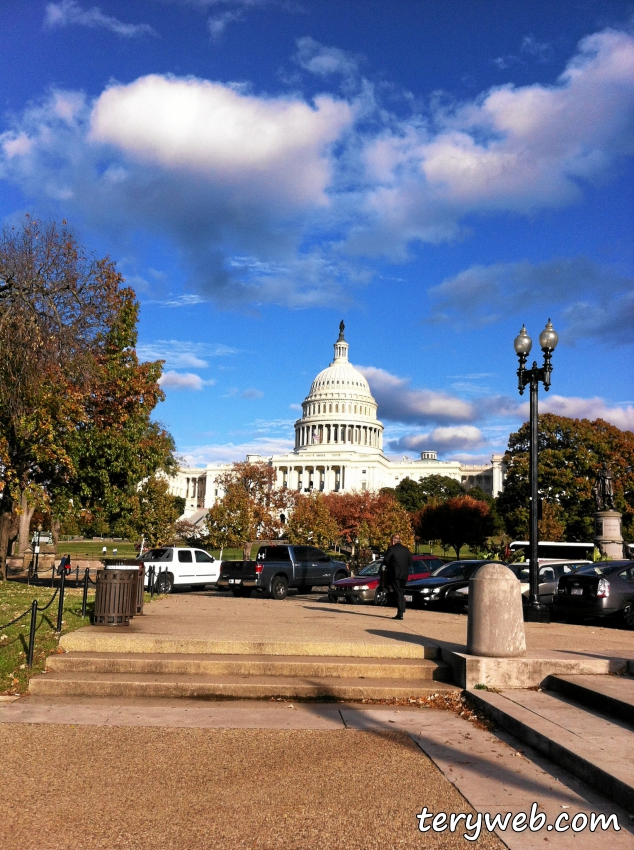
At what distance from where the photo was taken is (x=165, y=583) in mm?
30344

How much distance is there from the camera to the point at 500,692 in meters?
9.27

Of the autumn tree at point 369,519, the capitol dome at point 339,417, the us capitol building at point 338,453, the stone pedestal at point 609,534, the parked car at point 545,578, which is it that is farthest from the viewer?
the capitol dome at point 339,417

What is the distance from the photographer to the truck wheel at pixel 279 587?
87.8 ft

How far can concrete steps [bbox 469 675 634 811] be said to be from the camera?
6.10 m

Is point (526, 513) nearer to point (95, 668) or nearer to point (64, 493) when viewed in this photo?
point (64, 493)

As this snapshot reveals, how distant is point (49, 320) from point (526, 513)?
50.5 metres

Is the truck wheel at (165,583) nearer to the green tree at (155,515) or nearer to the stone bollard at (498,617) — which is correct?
the green tree at (155,515)

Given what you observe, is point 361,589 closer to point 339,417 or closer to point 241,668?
point 241,668

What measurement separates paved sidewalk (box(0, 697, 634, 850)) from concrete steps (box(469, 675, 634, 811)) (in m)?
0.16

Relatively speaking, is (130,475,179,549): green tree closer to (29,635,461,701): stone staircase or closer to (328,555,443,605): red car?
(328,555,443,605): red car

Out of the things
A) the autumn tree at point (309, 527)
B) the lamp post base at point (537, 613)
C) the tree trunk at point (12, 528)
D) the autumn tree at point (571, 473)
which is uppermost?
the autumn tree at point (571, 473)

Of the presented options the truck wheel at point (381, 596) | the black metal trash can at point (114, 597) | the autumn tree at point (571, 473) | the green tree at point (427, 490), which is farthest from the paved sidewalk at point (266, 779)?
the green tree at point (427, 490)

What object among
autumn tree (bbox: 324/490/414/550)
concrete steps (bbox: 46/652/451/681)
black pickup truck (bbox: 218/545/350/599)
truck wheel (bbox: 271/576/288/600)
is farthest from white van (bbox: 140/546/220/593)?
autumn tree (bbox: 324/490/414/550)

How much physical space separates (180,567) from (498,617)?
918 inches
